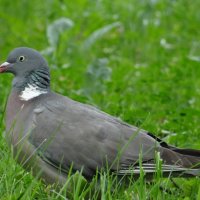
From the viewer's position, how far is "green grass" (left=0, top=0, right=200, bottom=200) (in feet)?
17.5

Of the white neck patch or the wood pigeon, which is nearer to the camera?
the wood pigeon

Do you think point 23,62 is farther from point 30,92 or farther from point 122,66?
point 122,66

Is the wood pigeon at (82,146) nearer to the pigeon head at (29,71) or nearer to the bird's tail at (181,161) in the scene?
the bird's tail at (181,161)

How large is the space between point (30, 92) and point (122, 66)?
9.67 feet

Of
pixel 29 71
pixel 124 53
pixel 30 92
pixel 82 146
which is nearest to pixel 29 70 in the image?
pixel 29 71

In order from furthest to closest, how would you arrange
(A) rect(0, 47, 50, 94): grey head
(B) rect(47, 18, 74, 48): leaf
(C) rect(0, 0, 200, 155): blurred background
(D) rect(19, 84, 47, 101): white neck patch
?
(B) rect(47, 18, 74, 48): leaf, (C) rect(0, 0, 200, 155): blurred background, (A) rect(0, 47, 50, 94): grey head, (D) rect(19, 84, 47, 101): white neck patch

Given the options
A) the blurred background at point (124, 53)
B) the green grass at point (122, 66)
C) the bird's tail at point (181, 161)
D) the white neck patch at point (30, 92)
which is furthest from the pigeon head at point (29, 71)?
the bird's tail at point (181, 161)

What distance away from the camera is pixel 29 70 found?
6.03 m

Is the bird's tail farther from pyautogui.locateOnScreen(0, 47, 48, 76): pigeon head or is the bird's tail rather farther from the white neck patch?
pyautogui.locateOnScreen(0, 47, 48, 76): pigeon head

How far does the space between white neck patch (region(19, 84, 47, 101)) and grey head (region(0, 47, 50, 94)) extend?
19 millimetres

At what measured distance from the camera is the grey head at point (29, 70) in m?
5.97

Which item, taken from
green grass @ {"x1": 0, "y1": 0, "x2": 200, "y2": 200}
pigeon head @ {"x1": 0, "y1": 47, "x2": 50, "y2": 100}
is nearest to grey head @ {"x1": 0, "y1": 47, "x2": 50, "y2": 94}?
pigeon head @ {"x1": 0, "y1": 47, "x2": 50, "y2": 100}

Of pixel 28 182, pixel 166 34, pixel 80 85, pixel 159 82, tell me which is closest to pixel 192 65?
pixel 159 82

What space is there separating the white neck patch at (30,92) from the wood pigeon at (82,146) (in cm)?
15
